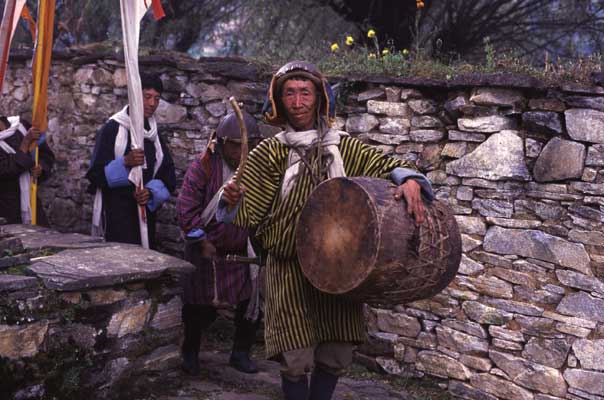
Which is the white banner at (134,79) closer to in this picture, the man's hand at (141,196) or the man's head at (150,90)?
the man's hand at (141,196)

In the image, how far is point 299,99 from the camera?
11.2ft

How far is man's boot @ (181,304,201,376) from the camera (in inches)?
180

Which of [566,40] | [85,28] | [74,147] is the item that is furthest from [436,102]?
[85,28]

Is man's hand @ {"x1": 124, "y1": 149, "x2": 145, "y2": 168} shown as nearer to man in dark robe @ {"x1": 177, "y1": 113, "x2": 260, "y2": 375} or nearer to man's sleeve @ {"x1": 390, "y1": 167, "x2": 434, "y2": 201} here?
man in dark robe @ {"x1": 177, "y1": 113, "x2": 260, "y2": 375}

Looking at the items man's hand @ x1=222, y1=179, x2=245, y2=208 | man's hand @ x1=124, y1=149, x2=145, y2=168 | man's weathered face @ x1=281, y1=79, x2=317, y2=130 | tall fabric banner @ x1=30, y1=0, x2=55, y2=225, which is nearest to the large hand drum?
man's hand @ x1=222, y1=179, x2=245, y2=208

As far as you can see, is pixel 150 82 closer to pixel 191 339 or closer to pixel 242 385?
pixel 191 339

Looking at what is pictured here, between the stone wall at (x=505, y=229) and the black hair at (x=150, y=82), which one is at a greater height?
the black hair at (x=150, y=82)

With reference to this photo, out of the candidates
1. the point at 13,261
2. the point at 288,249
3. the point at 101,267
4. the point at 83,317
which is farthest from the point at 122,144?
the point at 288,249

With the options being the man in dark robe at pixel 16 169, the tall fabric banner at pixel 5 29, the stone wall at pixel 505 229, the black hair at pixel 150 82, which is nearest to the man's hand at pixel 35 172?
the man in dark robe at pixel 16 169

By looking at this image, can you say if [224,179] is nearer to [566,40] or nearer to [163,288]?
[163,288]

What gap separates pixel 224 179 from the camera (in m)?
4.59

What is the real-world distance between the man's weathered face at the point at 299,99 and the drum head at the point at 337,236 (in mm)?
422

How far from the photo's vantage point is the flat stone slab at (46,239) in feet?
13.9

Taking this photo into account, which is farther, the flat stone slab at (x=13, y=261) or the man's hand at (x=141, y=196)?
Answer: the man's hand at (x=141, y=196)
